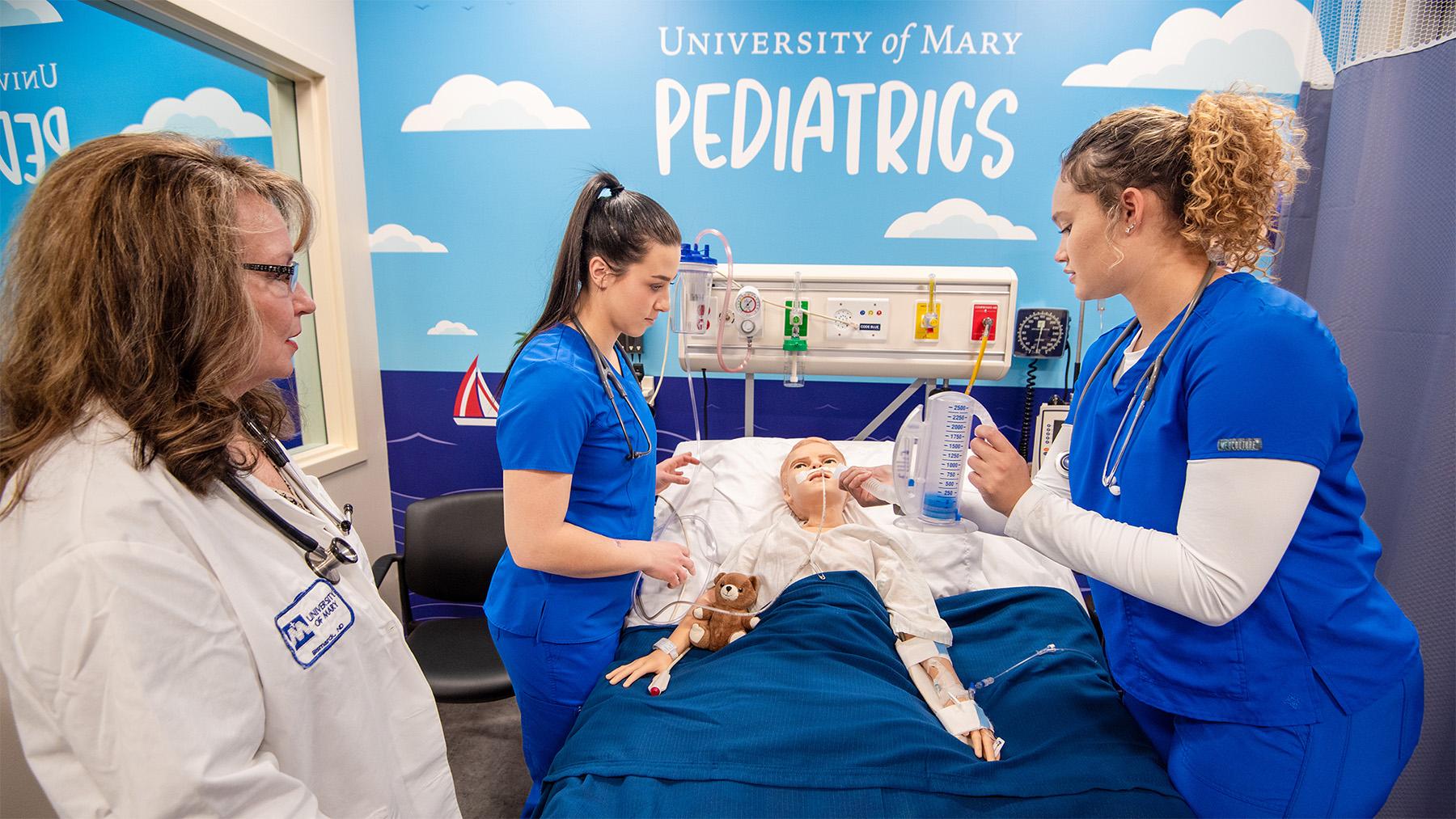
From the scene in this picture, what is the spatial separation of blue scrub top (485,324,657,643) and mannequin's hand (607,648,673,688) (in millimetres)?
88

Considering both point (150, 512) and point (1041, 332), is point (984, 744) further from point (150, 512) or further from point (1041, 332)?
point (1041, 332)

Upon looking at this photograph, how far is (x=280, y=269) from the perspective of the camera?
0.86 meters

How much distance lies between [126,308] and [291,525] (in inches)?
12.5

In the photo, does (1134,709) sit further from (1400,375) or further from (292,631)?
(292,631)

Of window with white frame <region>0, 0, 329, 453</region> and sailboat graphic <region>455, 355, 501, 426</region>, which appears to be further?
sailboat graphic <region>455, 355, 501, 426</region>

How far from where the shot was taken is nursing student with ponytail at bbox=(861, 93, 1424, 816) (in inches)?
34.6

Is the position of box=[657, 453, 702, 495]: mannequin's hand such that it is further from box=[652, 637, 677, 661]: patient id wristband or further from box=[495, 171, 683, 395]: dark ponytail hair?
box=[495, 171, 683, 395]: dark ponytail hair

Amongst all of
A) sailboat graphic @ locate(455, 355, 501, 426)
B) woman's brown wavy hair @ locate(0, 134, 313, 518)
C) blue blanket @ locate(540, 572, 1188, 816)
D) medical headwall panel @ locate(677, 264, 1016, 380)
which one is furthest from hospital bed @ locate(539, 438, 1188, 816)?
sailboat graphic @ locate(455, 355, 501, 426)

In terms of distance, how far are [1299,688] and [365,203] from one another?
307 cm

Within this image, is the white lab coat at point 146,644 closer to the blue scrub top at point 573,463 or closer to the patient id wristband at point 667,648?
the blue scrub top at point 573,463

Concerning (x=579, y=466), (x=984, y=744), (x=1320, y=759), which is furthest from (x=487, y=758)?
(x=1320, y=759)

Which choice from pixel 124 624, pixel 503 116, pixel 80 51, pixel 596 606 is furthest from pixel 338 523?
pixel 503 116

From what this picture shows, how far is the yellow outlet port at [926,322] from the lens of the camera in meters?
2.01

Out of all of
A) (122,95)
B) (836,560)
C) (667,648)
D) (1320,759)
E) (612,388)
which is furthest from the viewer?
(122,95)
